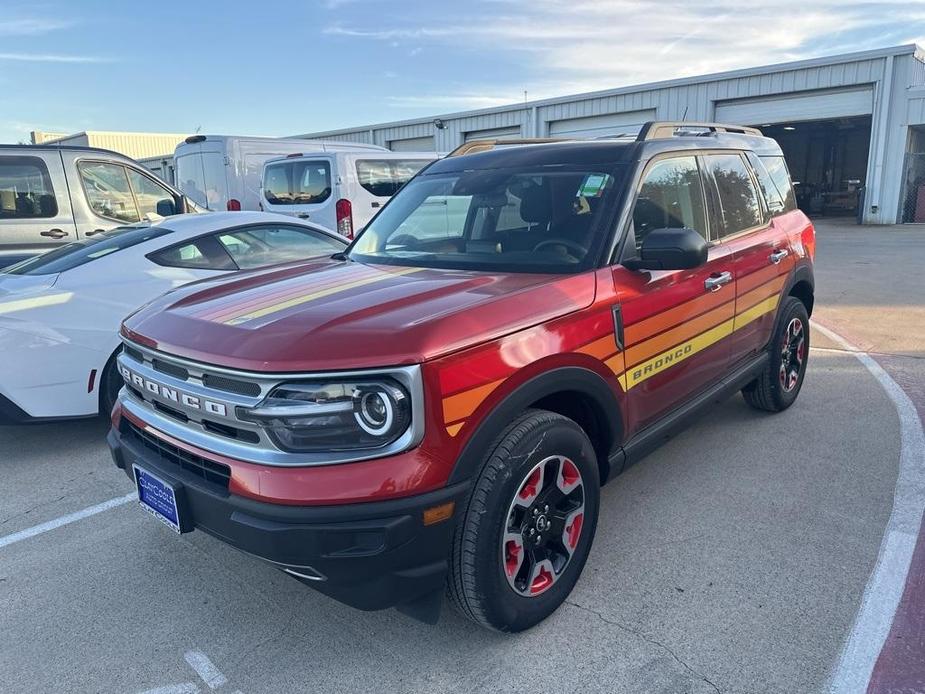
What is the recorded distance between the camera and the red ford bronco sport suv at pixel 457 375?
2.19m

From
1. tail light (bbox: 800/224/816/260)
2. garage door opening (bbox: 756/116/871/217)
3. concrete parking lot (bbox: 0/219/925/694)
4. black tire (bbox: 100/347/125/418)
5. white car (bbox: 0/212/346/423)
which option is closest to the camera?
concrete parking lot (bbox: 0/219/925/694)

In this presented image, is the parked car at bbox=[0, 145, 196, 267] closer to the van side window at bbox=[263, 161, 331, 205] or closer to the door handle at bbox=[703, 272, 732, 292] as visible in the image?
the van side window at bbox=[263, 161, 331, 205]

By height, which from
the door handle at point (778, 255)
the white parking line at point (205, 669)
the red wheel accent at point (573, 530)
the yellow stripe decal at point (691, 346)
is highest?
the door handle at point (778, 255)

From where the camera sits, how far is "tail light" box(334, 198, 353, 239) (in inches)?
407

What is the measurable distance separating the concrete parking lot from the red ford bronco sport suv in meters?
0.28

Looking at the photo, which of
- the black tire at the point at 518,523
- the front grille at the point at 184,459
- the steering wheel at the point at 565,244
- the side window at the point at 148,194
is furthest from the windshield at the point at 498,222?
the side window at the point at 148,194

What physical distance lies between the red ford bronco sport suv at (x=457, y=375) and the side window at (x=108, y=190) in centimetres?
485

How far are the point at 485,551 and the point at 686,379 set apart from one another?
1709 millimetres

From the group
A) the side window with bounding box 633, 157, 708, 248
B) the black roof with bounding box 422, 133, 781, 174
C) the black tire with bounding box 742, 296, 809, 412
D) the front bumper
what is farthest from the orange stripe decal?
the black tire with bounding box 742, 296, 809, 412

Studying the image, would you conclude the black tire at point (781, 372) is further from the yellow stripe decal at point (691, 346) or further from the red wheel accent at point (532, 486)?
the red wheel accent at point (532, 486)

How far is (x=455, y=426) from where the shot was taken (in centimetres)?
228

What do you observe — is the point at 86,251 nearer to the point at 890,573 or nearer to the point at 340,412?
the point at 340,412

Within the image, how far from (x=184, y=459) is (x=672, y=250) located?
212 centimetres

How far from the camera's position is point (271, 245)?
5.62 metres
